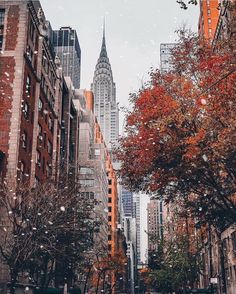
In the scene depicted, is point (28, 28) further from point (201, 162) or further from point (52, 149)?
point (201, 162)

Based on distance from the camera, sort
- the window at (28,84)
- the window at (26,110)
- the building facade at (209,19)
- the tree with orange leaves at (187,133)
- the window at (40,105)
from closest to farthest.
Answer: the tree with orange leaves at (187,133), the window at (26,110), the window at (28,84), the window at (40,105), the building facade at (209,19)

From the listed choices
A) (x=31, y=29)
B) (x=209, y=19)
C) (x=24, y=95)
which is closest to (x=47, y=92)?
(x=31, y=29)

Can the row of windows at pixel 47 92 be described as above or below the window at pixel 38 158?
above

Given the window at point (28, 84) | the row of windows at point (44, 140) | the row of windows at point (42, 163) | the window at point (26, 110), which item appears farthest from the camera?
the row of windows at point (44, 140)

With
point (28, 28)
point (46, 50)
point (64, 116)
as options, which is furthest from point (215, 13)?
point (28, 28)

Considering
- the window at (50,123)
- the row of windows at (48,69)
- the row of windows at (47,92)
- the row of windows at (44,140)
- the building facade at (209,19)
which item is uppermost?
the building facade at (209,19)

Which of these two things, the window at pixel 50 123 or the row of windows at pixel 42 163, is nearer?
the row of windows at pixel 42 163

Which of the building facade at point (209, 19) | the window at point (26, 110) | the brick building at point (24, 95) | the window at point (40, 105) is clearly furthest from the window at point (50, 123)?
the building facade at point (209, 19)

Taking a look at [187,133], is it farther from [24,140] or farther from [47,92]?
[47,92]

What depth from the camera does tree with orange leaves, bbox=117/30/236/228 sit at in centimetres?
1667

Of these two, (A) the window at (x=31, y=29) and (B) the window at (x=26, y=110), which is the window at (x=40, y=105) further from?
(A) the window at (x=31, y=29)

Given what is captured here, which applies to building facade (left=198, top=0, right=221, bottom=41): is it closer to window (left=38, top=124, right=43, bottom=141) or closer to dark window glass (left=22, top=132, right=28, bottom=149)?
window (left=38, top=124, right=43, bottom=141)

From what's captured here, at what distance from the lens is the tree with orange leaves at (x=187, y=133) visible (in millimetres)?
16672

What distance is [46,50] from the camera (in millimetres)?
49438
